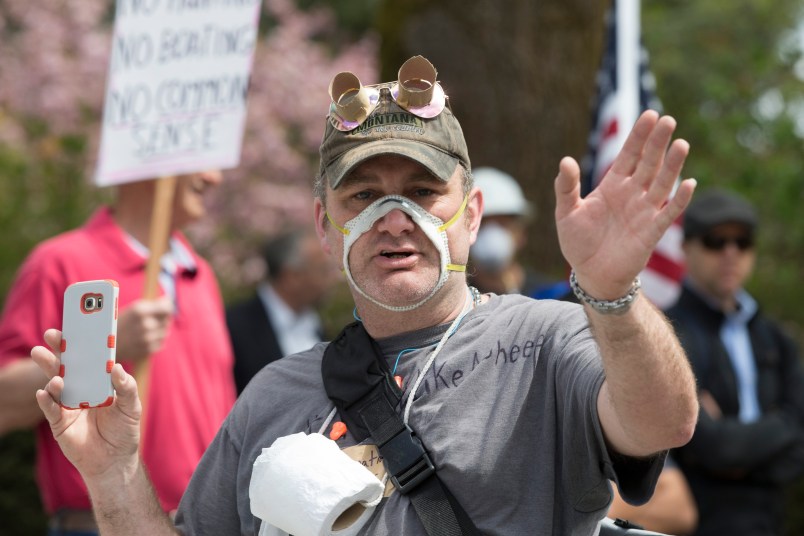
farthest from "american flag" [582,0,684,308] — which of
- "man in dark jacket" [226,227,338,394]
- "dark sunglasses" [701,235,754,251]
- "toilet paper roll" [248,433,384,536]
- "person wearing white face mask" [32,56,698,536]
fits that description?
"toilet paper roll" [248,433,384,536]

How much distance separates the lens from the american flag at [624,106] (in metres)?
5.67

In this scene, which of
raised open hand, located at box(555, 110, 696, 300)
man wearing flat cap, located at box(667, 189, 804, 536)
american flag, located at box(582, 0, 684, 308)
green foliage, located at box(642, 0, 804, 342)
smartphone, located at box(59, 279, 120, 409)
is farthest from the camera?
green foliage, located at box(642, 0, 804, 342)

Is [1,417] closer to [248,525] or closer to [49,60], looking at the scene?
[248,525]

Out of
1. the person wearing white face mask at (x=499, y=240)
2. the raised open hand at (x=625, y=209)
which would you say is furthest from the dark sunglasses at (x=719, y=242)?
the raised open hand at (x=625, y=209)

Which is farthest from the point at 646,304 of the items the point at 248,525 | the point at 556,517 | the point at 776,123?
A: the point at 776,123

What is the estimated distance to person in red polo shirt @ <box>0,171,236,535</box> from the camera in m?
4.28

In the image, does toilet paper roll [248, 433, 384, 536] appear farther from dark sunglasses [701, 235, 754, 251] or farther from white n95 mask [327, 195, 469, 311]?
dark sunglasses [701, 235, 754, 251]

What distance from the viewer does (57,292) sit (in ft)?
14.3

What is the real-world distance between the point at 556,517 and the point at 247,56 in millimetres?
2825

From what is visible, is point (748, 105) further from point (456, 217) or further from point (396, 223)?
point (396, 223)


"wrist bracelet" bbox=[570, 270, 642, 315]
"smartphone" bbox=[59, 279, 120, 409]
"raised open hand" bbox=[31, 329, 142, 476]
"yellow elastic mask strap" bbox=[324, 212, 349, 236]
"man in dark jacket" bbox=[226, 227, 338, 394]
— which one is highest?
"wrist bracelet" bbox=[570, 270, 642, 315]

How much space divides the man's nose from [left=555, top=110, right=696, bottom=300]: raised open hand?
512 mm

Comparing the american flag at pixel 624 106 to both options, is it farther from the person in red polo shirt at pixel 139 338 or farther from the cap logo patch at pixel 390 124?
the cap logo patch at pixel 390 124

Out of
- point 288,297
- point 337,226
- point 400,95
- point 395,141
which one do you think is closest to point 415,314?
point 337,226
